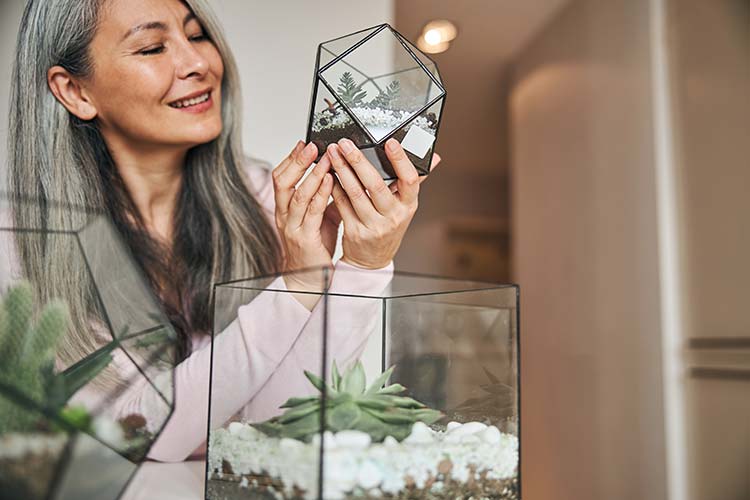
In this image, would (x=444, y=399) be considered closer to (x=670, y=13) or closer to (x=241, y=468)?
(x=241, y=468)

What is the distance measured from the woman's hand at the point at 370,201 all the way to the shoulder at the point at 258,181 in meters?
0.25

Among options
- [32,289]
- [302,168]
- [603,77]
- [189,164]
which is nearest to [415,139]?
[302,168]

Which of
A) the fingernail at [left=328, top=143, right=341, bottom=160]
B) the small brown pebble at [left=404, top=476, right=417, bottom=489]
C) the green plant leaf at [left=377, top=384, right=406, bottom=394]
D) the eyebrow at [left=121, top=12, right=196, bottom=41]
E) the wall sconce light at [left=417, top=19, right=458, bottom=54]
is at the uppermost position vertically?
the wall sconce light at [left=417, top=19, right=458, bottom=54]

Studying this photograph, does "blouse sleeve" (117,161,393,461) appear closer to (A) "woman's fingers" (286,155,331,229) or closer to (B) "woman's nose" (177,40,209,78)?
(A) "woman's fingers" (286,155,331,229)

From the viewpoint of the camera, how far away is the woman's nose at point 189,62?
1245 mm

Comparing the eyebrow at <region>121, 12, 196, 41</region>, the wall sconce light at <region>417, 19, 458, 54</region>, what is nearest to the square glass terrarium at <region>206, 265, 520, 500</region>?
the eyebrow at <region>121, 12, 196, 41</region>

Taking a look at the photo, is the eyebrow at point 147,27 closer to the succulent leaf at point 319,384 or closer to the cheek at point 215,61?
the cheek at point 215,61

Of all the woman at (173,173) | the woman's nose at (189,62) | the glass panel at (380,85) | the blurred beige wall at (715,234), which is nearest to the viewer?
the glass panel at (380,85)

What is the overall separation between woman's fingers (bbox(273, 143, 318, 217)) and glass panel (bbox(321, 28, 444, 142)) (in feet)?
0.35

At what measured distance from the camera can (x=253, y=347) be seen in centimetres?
95

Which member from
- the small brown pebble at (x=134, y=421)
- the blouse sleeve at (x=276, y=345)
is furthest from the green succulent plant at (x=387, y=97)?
the small brown pebble at (x=134, y=421)

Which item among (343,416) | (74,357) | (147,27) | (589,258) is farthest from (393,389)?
(589,258)

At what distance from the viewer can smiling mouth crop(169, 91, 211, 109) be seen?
1.25m

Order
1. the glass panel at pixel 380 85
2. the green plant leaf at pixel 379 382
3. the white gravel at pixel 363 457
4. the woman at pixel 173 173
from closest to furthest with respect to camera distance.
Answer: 1. the white gravel at pixel 363 457
2. the green plant leaf at pixel 379 382
3. the glass panel at pixel 380 85
4. the woman at pixel 173 173
